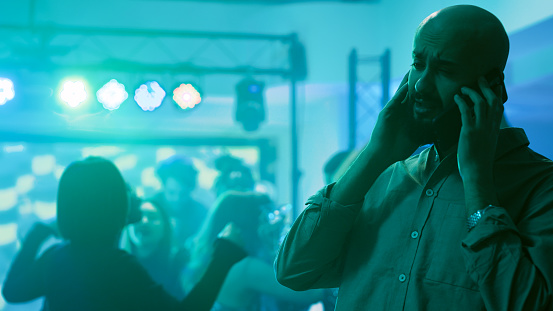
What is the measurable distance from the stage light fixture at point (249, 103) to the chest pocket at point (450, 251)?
4.91m

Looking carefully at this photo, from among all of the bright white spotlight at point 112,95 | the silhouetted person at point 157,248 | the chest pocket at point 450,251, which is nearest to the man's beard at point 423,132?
the chest pocket at point 450,251

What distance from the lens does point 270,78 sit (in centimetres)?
751

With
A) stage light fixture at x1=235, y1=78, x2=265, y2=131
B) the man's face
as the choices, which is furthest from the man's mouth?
stage light fixture at x1=235, y1=78, x2=265, y2=131

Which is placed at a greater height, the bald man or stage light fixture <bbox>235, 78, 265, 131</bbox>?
stage light fixture <bbox>235, 78, 265, 131</bbox>

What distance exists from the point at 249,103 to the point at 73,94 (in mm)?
1728

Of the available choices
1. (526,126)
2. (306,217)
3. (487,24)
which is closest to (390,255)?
(306,217)

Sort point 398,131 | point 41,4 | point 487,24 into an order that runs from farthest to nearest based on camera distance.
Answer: point 41,4 < point 398,131 < point 487,24

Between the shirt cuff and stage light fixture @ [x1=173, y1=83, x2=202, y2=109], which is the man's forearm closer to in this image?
the shirt cuff

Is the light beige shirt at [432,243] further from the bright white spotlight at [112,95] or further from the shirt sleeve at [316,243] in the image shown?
the bright white spotlight at [112,95]

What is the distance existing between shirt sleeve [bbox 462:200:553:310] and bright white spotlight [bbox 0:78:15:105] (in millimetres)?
5662

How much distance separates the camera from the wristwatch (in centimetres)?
86

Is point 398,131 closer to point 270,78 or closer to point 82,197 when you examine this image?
point 82,197

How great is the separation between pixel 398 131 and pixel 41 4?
22.4ft

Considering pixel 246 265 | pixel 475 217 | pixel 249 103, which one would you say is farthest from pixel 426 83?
pixel 249 103
